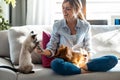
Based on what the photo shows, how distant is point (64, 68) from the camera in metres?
2.04

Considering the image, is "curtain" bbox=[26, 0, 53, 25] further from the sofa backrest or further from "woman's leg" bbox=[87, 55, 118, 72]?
"woman's leg" bbox=[87, 55, 118, 72]

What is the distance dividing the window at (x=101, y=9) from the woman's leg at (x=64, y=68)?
1.54 m

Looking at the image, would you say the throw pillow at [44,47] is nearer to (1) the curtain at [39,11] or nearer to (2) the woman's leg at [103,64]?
(2) the woman's leg at [103,64]

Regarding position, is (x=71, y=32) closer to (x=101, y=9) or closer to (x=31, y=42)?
(x=31, y=42)

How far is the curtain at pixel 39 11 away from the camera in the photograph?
322cm

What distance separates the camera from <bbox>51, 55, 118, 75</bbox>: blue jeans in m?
2.04

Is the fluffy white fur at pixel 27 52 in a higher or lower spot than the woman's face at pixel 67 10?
lower

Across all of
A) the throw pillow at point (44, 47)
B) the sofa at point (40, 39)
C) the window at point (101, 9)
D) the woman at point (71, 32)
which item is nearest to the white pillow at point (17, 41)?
the sofa at point (40, 39)

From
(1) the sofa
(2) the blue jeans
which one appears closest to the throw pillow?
(1) the sofa

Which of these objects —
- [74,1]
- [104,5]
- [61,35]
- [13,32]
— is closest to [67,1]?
[74,1]

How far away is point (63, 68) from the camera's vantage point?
204 cm

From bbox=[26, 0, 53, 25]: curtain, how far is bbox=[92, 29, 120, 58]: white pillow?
0.80 metres

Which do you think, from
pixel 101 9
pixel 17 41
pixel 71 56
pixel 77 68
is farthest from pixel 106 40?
pixel 101 9

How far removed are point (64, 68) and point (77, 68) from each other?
0.12 m
